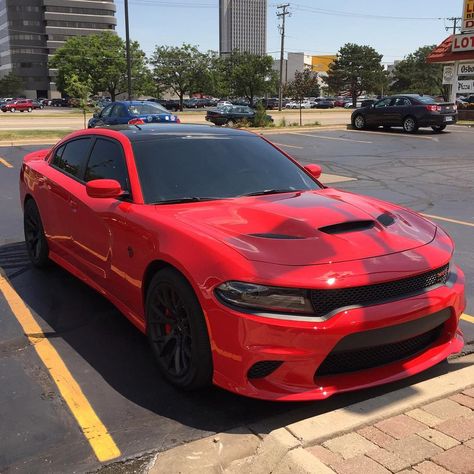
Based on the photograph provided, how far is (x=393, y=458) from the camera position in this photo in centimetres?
245

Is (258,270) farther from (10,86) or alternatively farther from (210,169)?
(10,86)

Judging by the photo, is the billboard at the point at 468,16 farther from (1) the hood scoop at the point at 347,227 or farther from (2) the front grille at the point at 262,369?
(2) the front grille at the point at 262,369

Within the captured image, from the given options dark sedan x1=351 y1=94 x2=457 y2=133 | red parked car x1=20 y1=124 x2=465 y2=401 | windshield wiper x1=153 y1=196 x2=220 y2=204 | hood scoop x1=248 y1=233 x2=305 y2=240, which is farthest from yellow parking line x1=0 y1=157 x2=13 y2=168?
dark sedan x1=351 y1=94 x2=457 y2=133

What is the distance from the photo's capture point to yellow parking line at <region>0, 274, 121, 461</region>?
2.79 m

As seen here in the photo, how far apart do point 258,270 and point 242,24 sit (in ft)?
437

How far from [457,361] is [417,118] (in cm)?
2230

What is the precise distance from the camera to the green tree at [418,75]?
315 ft

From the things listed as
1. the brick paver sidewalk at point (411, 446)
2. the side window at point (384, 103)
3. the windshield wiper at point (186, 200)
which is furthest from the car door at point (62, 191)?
the side window at point (384, 103)

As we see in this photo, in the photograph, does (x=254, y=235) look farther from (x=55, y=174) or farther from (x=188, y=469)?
(x=55, y=174)

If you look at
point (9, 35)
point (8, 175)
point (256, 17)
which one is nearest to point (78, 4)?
point (9, 35)

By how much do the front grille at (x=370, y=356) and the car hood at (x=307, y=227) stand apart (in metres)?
0.50

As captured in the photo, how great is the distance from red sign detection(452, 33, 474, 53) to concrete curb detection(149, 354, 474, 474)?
31667 mm

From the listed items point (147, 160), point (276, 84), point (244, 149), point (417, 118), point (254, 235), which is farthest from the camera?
point (276, 84)

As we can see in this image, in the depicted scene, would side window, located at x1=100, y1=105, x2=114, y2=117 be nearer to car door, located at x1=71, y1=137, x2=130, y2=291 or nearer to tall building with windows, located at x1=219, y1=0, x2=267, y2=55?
car door, located at x1=71, y1=137, x2=130, y2=291
